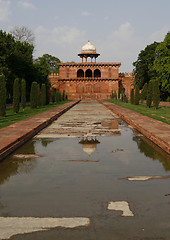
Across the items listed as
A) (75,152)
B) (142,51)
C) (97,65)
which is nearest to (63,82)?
(97,65)

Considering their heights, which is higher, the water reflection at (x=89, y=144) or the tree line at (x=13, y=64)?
the tree line at (x=13, y=64)

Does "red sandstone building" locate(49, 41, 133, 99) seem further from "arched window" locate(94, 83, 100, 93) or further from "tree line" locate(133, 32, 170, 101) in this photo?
"tree line" locate(133, 32, 170, 101)

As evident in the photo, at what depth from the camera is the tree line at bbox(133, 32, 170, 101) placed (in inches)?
1443

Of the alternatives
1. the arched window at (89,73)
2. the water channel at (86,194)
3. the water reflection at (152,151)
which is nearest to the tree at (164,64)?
the water reflection at (152,151)

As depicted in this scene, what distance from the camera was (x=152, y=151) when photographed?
6.55 m

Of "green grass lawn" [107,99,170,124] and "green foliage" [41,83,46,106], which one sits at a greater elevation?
"green foliage" [41,83,46,106]

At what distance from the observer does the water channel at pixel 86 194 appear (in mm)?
2678

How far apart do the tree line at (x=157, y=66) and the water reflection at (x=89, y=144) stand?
1759 cm

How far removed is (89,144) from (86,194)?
3799 mm

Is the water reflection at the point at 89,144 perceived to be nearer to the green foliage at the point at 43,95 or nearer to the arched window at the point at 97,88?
the green foliage at the point at 43,95

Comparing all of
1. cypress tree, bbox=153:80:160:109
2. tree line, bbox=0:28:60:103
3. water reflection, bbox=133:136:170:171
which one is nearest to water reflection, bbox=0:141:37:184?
water reflection, bbox=133:136:170:171

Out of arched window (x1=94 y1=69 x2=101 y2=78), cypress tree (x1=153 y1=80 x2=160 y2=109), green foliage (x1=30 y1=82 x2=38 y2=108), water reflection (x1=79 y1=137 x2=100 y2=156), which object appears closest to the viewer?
water reflection (x1=79 y1=137 x2=100 y2=156)

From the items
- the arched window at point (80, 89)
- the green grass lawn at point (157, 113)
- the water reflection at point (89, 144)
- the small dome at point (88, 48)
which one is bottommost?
the water reflection at point (89, 144)

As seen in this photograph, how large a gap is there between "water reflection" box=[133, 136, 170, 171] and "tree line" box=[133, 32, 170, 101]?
57.3 feet
